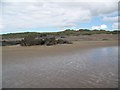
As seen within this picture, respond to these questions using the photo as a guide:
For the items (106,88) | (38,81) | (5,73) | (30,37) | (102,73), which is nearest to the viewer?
(106,88)

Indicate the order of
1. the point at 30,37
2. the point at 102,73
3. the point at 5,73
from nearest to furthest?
1. the point at 102,73
2. the point at 5,73
3. the point at 30,37

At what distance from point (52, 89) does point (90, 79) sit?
1328 mm

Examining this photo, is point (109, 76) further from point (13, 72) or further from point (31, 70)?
point (13, 72)

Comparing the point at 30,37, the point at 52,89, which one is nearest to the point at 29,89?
the point at 52,89

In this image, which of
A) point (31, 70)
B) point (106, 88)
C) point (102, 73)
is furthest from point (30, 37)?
point (106, 88)

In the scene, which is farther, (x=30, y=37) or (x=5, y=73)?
(x=30, y=37)

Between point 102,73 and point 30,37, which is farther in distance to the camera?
point 30,37

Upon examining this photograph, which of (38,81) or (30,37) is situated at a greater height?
(30,37)

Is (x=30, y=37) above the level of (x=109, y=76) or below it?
above

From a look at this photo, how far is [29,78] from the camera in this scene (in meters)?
6.13

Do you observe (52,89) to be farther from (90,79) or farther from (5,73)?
(5,73)

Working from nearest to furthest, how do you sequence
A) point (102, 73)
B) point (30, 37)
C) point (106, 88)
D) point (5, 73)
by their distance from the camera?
1. point (106, 88)
2. point (102, 73)
3. point (5, 73)
4. point (30, 37)

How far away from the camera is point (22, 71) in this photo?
7.11 meters

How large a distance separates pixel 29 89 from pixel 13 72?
2140 millimetres
